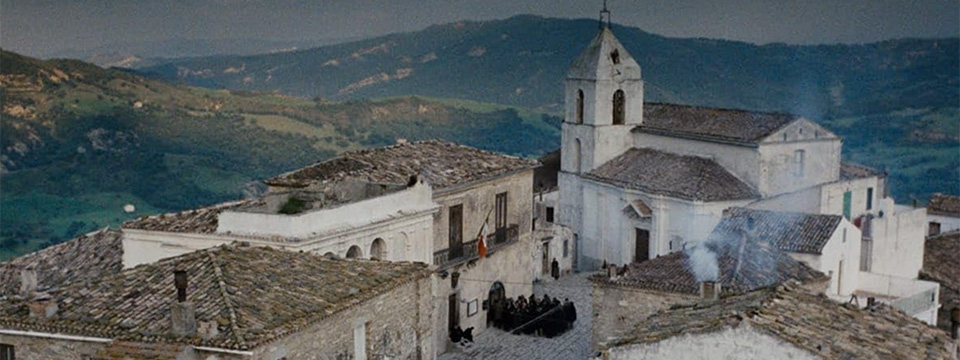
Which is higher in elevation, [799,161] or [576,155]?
[799,161]

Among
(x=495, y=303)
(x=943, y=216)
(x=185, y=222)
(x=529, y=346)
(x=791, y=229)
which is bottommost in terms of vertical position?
(x=529, y=346)

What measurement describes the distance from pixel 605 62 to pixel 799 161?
7.30 meters

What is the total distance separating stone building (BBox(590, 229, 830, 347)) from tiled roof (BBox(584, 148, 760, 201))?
450 inches

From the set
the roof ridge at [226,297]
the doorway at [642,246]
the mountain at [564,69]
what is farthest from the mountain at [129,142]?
the roof ridge at [226,297]

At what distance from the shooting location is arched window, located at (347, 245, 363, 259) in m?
23.8

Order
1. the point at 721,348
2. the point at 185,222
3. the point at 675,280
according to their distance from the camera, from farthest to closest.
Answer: the point at 185,222, the point at 675,280, the point at 721,348

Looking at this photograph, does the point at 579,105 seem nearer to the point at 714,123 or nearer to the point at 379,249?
the point at 714,123

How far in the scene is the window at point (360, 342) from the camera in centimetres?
1780

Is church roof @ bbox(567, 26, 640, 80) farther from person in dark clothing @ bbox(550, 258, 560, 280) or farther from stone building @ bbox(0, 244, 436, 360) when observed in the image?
stone building @ bbox(0, 244, 436, 360)

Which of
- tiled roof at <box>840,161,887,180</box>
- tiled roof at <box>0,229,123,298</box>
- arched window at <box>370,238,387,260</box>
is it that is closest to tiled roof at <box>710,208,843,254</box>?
arched window at <box>370,238,387,260</box>

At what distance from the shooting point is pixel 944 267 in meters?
35.5

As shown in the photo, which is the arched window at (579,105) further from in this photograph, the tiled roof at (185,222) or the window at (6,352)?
the window at (6,352)

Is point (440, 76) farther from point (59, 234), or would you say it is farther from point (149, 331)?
point (149, 331)

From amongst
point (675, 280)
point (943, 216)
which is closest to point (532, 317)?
point (675, 280)
